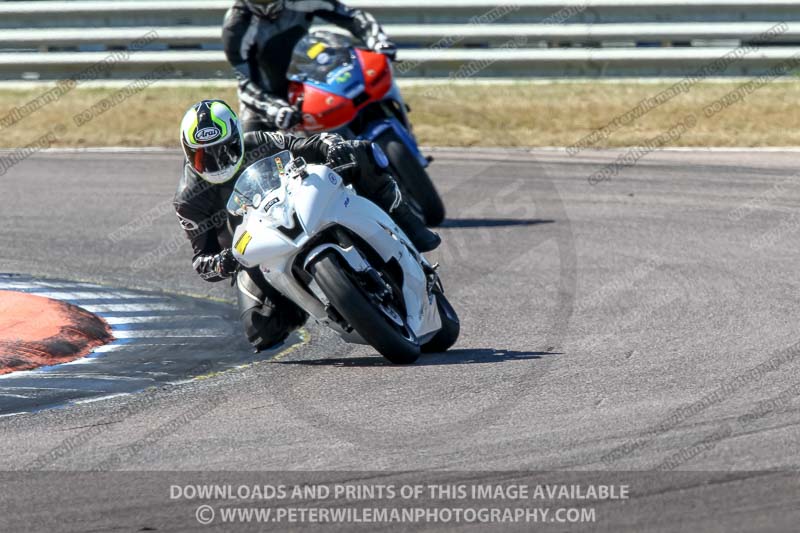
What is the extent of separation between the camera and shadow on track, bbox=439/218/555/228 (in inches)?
484

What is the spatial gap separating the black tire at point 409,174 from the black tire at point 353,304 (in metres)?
4.20

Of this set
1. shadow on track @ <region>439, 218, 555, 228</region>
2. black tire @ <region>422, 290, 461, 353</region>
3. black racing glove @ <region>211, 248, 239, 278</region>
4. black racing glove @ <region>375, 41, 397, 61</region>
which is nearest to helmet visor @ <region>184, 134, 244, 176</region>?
black racing glove @ <region>211, 248, 239, 278</region>

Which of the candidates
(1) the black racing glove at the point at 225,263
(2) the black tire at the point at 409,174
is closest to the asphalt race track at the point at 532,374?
(2) the black tire at the point at 409,174

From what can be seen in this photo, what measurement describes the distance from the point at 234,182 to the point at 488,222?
16.4 ft

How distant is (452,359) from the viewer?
24.8 ft

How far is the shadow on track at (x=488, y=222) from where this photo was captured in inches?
484

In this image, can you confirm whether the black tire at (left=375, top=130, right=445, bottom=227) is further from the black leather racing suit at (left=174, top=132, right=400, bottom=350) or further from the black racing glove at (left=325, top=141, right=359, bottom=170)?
the black racing glove at (left=325, top=141, right=359, bottom=170)

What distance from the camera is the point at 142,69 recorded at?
60.4 feet

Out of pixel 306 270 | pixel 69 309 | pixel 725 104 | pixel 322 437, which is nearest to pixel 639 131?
pixel 725 104

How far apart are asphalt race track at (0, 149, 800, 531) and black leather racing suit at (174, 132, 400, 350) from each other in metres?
0.24

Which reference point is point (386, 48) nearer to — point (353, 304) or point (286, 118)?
point (286, 118)

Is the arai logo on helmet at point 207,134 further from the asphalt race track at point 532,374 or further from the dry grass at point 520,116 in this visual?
the dry grass at point 520,116

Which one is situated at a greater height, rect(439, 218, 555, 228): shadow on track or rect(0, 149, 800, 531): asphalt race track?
rect(0, 149, 800, 531): asphalt race track

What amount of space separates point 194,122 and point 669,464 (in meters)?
3.54
